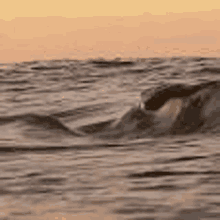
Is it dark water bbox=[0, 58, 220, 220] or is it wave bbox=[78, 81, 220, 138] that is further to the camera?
wave bbox=[78, 81, 220, 138]

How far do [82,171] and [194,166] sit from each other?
3.61 ft

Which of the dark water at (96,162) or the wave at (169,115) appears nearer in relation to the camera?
the dark water at (96,162)

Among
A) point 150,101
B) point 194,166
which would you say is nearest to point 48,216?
point 194,166

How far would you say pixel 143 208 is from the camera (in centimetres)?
317

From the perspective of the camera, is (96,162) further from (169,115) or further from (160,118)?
(169,115)

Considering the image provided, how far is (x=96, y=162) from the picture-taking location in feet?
14.8

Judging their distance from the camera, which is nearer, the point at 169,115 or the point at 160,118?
the point at 160,118

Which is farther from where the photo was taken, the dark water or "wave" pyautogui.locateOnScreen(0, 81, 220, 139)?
"wave" pyautogui.locateOnScreen(0, 81, 220, 139)

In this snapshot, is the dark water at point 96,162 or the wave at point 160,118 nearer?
the dark water at point 96,162

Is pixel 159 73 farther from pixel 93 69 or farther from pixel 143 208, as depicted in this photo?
pixel 143 208

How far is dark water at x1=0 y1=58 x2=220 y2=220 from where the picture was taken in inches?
126

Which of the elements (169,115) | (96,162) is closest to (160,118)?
(169,115)

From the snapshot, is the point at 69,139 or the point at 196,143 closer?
the point at 196,143

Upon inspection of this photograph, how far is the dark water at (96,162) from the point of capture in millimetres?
3211
